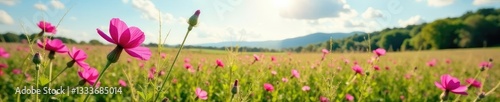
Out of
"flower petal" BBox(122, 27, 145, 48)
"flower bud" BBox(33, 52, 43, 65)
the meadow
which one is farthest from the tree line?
"flower petal" BBox(122, 27, 145, 48)

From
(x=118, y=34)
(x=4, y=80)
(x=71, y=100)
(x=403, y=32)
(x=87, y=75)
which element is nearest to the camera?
(x=118, y=34)

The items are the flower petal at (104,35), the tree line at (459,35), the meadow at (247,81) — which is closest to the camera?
the flower petal at (104,35)

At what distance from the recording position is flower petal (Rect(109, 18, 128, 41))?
770 mm

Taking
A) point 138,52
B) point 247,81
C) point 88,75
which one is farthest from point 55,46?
point 247,81

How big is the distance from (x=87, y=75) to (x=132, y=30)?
53 centimetres

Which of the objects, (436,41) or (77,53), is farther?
(436,41)

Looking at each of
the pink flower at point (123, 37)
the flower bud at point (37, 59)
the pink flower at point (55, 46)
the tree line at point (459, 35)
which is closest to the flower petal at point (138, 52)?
the pink flower at point (123, 37)

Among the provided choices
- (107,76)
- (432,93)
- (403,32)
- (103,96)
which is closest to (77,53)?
(103,96)

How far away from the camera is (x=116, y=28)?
776 mm

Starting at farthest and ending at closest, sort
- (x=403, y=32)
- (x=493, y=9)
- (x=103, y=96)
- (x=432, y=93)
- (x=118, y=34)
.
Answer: (x=403, y=32)
(x=493, y=9)
(x=432, y=93)
(x=103, y=96)
(x=118, y=34)

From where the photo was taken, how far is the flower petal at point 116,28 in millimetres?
770

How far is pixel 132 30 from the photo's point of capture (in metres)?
0.80

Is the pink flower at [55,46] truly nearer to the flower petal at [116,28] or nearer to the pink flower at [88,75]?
the pink flower at [88,75]

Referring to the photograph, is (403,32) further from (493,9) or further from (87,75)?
(87,75)
